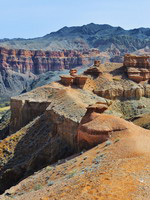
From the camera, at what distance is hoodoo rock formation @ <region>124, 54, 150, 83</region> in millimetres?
42625

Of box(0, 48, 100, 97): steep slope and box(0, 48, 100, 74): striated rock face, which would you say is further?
box(0, 48, 100, 74): striated rock face

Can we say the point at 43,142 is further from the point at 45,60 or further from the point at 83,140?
the point at 45,60

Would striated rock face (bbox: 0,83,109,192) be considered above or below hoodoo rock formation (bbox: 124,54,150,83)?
below

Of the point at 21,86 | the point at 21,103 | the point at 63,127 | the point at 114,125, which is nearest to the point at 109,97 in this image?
the point at 21,103

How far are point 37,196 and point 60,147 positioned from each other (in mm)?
10781

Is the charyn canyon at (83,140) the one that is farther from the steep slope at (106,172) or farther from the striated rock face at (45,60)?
the striated rock face at (45,60)

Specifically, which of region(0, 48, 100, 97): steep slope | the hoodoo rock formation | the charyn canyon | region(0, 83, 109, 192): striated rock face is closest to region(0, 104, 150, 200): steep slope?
the charyn canyon

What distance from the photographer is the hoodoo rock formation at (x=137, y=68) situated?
42.6 metres

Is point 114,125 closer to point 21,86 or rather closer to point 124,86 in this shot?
point 124,86

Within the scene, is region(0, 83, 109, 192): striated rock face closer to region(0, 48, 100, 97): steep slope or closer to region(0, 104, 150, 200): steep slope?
region(0, 104, 150, 200): steep slope

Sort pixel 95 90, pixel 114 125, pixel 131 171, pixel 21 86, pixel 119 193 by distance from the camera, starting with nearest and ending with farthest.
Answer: pixel 119 193 → pixel 131 171 → pixel 114 125 → pixel 95 90 → pixel 21 86

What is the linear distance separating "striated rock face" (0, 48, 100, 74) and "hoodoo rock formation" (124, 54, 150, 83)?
4708 inches

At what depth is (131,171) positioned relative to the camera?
36.5ft

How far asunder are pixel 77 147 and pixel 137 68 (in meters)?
26.7
